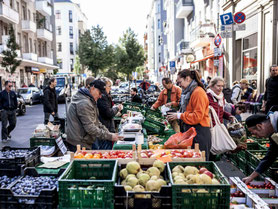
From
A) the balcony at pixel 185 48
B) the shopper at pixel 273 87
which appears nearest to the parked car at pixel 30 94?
the balcony at pixel 185 48

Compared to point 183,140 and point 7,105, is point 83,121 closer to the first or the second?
point 183,140

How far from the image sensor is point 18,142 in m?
9.83

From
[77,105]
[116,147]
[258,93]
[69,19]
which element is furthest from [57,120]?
[69,19]

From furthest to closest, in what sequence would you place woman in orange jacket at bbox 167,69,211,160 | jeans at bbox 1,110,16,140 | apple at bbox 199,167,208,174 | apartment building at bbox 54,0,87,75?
1. apartment building at bbox 54,0,87,75
2. jeans at bbox 1,110,16,140
3. woman in orange jacket at bbox 167,69,211,160
4. apple at bbox 199,167,208,174

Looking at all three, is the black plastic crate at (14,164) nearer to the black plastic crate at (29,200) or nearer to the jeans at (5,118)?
the black plastic crate at (29,200)

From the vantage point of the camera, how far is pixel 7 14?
27.5m

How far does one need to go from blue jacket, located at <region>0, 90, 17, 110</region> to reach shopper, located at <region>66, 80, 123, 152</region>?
638 centimetres

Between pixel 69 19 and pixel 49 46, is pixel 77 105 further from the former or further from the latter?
pixel 69 19

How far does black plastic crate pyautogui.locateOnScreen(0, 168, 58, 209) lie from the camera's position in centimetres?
275

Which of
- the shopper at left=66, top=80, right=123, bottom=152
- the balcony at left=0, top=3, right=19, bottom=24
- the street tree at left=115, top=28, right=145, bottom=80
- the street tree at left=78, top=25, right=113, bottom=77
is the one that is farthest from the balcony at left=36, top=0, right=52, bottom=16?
the shopper at left=66, top=80, right=123, bottom=152

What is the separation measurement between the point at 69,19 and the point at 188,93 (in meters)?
65.6

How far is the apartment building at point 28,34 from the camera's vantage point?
28.4 meters

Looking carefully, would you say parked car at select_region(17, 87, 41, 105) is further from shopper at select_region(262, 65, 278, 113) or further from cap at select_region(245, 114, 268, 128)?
cap at select_region(245, 114, 268, 128)

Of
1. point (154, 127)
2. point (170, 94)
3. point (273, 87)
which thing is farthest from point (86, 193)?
point (273, 87)
